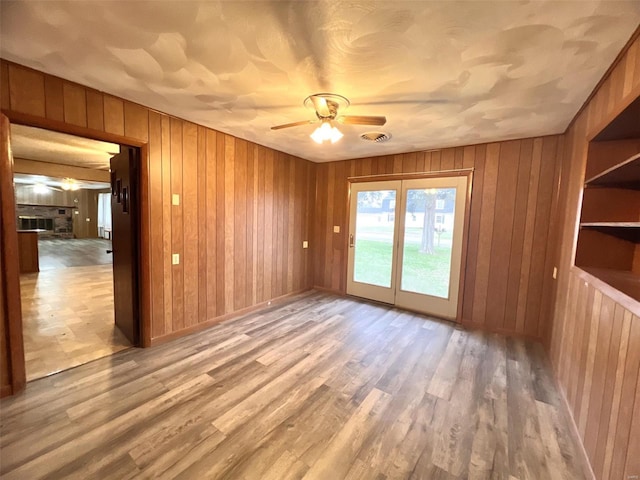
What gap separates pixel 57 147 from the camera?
4.53m

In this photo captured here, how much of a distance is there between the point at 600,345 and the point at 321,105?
2487 mm

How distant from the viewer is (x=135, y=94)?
2.32m

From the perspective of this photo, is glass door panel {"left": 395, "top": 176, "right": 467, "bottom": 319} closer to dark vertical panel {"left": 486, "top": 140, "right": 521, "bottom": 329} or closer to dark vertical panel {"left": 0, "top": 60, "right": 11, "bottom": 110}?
dark vertical panel {"left": 486, "top": 140, "right": 521, "bottom": 329}

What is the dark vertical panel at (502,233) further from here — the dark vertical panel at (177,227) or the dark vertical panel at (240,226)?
the dark vertical panel at (177,227)

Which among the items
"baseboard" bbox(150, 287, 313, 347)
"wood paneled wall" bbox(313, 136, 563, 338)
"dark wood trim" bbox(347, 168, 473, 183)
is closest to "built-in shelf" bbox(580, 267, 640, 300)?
"wood paneled wall" bbox(313, 136, 563, 338)

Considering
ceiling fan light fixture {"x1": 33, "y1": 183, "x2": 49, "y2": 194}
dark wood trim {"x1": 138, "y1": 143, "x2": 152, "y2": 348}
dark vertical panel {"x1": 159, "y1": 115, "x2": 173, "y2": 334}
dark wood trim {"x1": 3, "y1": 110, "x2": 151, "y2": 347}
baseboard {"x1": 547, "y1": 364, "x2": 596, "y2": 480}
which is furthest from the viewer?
ceiling fan light fixture {"x1": 33, "y1": 183, "x2": 49, "y2": 194}

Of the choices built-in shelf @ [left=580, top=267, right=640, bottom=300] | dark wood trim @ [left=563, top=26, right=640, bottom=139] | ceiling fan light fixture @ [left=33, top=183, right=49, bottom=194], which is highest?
dark wood trim @ [left=563, top=26, right=640, bottom=139]

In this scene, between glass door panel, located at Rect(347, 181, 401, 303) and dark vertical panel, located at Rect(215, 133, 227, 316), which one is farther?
glass door panel, located at Rect(347, 181, 401, 303)

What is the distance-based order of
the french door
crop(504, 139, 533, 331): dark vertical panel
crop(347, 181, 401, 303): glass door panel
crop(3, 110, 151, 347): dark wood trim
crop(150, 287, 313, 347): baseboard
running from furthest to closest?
crop(347, 181, 401, 303): glass door panel, the french door, crop(504, 139, 533, 331): dark vertical panel, crop(150, 287, 313, 347): baseboard, crop(3, 110, 151, 347): dark wood trim

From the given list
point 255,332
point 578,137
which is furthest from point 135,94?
point 578,137

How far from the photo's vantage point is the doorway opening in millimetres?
2664

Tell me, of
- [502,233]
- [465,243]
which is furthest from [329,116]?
[502,233]

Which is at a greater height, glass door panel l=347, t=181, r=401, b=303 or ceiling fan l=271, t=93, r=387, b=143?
ceiling fan l=271, t=93, r=387, b=143

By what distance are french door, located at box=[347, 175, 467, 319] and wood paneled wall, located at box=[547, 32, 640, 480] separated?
4.17ft
